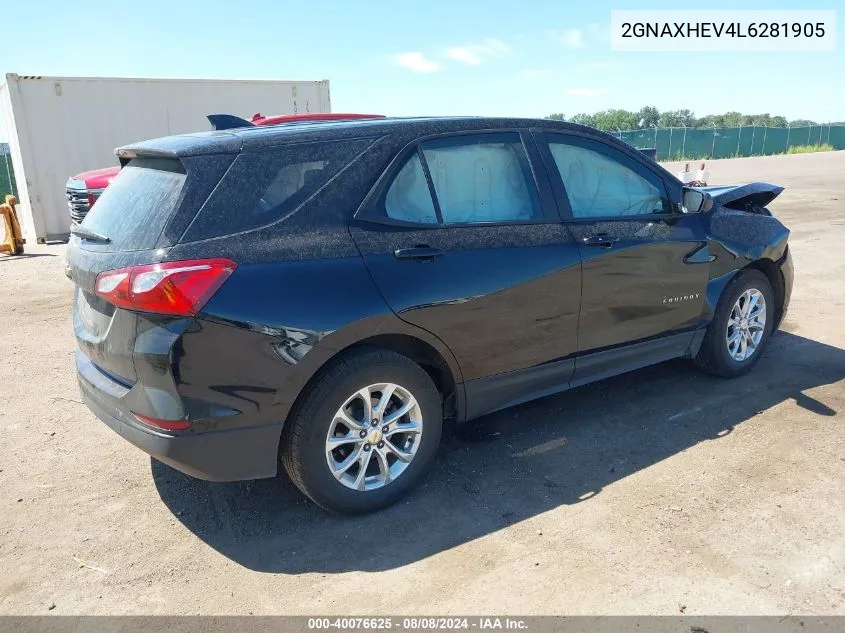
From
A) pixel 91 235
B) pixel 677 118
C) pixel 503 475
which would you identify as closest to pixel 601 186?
pixel 503 475

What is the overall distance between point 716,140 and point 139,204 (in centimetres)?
4564

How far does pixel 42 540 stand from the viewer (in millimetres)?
3236

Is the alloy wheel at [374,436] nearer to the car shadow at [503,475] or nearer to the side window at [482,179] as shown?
the car shadow at [503,475]

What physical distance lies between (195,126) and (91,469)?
1143cm

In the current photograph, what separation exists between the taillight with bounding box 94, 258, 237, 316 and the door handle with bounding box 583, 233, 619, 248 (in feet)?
6.70

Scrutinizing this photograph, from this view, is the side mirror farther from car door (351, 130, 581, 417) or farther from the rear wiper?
the rear wiper

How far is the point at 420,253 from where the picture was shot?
3.31 metres

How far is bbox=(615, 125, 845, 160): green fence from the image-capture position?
1618 inches

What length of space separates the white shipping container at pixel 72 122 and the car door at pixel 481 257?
451 inches

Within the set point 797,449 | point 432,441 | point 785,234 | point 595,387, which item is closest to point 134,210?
point 432,441

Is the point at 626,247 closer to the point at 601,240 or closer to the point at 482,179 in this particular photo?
the point at 601,240

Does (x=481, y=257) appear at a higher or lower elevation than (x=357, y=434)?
higher

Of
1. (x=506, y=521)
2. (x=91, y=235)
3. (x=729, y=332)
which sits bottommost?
(x=506, y=521)

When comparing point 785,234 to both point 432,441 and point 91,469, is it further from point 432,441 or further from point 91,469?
point 91,469
